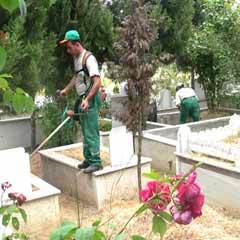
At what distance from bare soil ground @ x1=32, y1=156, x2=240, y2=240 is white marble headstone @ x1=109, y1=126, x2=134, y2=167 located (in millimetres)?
532

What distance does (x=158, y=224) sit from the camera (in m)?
1.17

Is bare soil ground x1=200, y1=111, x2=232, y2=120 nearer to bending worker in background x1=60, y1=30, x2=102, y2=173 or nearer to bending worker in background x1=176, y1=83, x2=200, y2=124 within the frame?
bending worker in background x1=176, y1=83, x2=200, y2=124

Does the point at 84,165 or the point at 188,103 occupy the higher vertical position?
the point at 188,103

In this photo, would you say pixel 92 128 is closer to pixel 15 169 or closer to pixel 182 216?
pixel 15 169

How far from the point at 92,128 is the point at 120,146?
21.0 inches

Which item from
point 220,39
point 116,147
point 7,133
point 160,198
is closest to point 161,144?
point 116,147

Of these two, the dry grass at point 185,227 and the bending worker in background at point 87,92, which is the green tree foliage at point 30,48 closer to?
the bending worker in background at point 87,92

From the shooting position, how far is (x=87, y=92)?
203 inches

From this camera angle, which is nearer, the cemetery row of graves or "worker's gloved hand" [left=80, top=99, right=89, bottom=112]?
the cemetery row of graves

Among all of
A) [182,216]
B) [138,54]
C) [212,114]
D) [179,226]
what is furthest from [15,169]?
[212,114]

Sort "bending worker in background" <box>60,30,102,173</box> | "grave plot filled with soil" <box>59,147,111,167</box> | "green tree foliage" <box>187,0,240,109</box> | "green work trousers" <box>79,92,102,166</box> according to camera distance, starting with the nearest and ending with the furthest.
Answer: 1. "bending worker in background" <box>60,30,102,173</box>
2. "green work trousers" <box>79,92,102,166</box>
3. "grave plot filled with soil" <box>59,147,111,167</box>
4. "green tree foliage" <box>187,0,240,109</box>

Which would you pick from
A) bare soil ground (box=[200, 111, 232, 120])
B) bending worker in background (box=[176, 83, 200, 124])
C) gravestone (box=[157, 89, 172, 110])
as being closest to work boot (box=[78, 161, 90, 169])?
bending worker in background (box=[176, 83, 200, 124])

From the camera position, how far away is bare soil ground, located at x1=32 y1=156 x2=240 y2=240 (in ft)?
13.2

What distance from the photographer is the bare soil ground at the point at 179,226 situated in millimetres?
4031
